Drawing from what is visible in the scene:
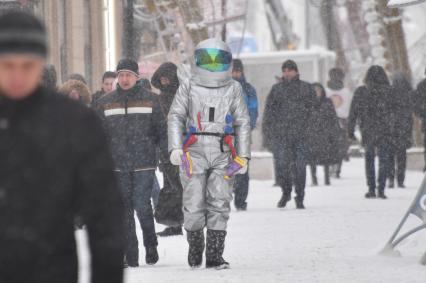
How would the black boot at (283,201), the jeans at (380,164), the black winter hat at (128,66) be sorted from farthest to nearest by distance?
the jeans at (380,164), the black boot at (283,201), the black winter hat at (128,66)

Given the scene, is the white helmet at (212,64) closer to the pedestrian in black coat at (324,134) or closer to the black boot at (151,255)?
the black boot at (151,255)

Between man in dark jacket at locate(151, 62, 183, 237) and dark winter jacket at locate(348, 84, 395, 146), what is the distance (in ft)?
16.8

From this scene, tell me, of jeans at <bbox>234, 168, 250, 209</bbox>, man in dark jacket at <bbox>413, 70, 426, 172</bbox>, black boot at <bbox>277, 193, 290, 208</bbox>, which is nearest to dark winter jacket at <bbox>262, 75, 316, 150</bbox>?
black boot at <bbox>277, 193, 290, 208</bbox>

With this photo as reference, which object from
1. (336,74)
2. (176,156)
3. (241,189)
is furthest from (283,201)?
(336,74)

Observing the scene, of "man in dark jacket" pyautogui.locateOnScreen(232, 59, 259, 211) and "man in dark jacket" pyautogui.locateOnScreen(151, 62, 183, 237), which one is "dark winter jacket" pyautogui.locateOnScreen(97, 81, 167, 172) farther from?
"man in dark jacket" pyautogui.locateOnScreen(232, 59, 259, 211)

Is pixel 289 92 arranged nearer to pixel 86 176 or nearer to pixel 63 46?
pixel 63 46

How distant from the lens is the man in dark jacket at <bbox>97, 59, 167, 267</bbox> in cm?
994

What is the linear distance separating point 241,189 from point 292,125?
1041 millimetres

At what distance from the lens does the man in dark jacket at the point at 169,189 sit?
471 inches

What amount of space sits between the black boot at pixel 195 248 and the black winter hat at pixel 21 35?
20.1 ft

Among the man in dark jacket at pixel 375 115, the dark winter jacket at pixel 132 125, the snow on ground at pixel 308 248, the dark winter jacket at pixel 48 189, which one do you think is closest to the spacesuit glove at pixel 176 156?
the dark winter jacket at pixel 132 125

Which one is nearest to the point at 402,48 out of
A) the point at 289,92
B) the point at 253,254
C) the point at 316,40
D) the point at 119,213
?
the point at 289,92

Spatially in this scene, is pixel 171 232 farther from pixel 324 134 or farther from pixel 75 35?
pixel 75 35

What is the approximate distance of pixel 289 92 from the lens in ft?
54.3
